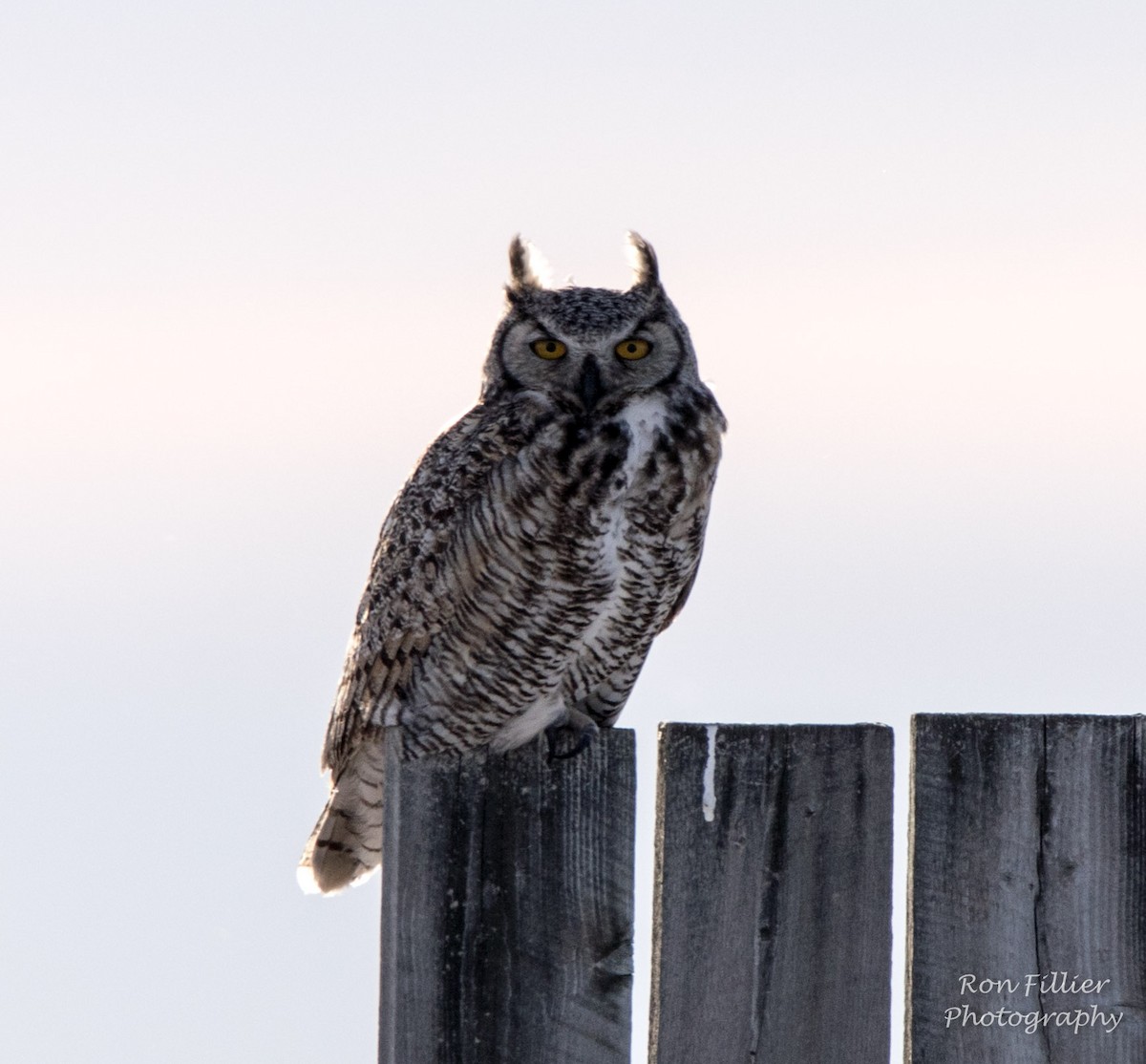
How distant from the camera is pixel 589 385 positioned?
11.6 feet

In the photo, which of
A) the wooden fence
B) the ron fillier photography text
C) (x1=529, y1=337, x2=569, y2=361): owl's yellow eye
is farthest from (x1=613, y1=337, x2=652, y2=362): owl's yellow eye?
the ron fillier photography text

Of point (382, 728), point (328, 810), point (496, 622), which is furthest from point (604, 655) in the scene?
point (328, 810)

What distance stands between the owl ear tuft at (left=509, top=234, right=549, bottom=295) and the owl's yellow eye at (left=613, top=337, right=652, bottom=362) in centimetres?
41

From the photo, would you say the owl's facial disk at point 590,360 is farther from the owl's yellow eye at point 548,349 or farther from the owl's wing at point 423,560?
the owl's wing at point 423,560

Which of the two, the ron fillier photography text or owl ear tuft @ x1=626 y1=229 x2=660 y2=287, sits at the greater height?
owl ear tuft @ x1=626 y1=229 x2=660 y2=287

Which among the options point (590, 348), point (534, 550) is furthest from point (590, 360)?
point (534, 550)

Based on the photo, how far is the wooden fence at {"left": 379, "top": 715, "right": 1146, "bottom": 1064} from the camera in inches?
68.1

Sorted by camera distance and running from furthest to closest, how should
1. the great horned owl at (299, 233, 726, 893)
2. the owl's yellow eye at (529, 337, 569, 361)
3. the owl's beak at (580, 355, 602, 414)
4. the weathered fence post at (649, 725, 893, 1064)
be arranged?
1. the owl's yellow eye at (529, 337, 569, 361)
2. the owl's beak at (580, 355, 602, 414)
3. the great horned owl at (299, 233, 726, 893)
4. the weathered fence post at (649, 725, 893, 1064)

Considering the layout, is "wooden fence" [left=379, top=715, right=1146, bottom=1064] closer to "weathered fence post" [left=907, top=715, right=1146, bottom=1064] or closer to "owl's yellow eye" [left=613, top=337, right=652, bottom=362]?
"weathered fence post" [left=907, top=715, right=1146, bottom=1064]

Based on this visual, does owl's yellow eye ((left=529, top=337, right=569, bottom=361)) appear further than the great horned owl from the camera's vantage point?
Yes

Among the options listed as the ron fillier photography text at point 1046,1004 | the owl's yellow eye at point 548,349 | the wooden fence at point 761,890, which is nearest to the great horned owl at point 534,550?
the owl's yellow eye at point 548,349

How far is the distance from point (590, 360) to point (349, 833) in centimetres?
130

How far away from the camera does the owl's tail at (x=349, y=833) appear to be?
377 centimetres

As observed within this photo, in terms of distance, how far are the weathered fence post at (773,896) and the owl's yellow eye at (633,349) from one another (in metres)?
2.00
